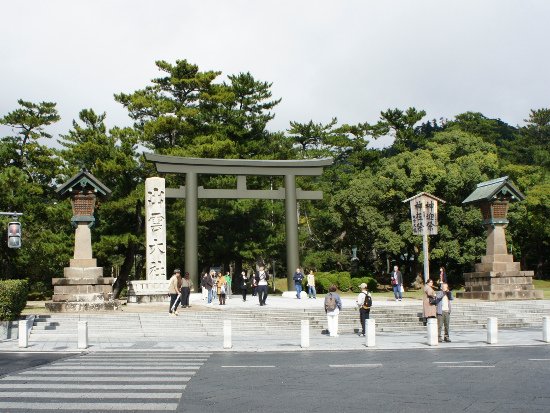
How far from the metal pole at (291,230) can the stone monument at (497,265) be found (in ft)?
31.5

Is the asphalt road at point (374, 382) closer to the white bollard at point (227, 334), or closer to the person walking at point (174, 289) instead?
the white bollard at point (227, 334)

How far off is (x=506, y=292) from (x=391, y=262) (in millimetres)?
26840

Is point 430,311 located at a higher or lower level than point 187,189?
lower

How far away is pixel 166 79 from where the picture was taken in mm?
48938

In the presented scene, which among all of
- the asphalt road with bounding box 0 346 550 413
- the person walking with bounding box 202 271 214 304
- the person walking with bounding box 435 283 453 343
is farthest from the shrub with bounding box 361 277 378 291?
the asphalt road with bounding box 0 346 550 413

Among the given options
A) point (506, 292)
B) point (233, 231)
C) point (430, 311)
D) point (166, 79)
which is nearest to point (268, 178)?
point (233, 231)

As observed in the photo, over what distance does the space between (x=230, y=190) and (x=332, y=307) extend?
727 inches

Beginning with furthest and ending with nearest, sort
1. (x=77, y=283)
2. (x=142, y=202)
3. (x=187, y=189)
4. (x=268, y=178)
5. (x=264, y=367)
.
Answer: (x=268, y=178), (x=142, y=202), (x=187, y=189), (x=77, y=283), (x=264, y=367)

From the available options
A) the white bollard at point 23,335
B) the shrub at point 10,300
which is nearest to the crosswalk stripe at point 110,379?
the white bollard at point 23,335

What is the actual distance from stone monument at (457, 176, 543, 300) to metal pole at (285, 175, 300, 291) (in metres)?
9.61

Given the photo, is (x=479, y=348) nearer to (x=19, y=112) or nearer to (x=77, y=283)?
(x=77, y=283)

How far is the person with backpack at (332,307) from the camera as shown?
2091 cm

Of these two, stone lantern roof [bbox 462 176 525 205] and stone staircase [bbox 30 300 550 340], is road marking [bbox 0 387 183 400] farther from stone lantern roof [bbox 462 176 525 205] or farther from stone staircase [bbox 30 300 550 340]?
stone lantern roof [bbox 462 176 525 205]

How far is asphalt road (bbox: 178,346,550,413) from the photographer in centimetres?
956
